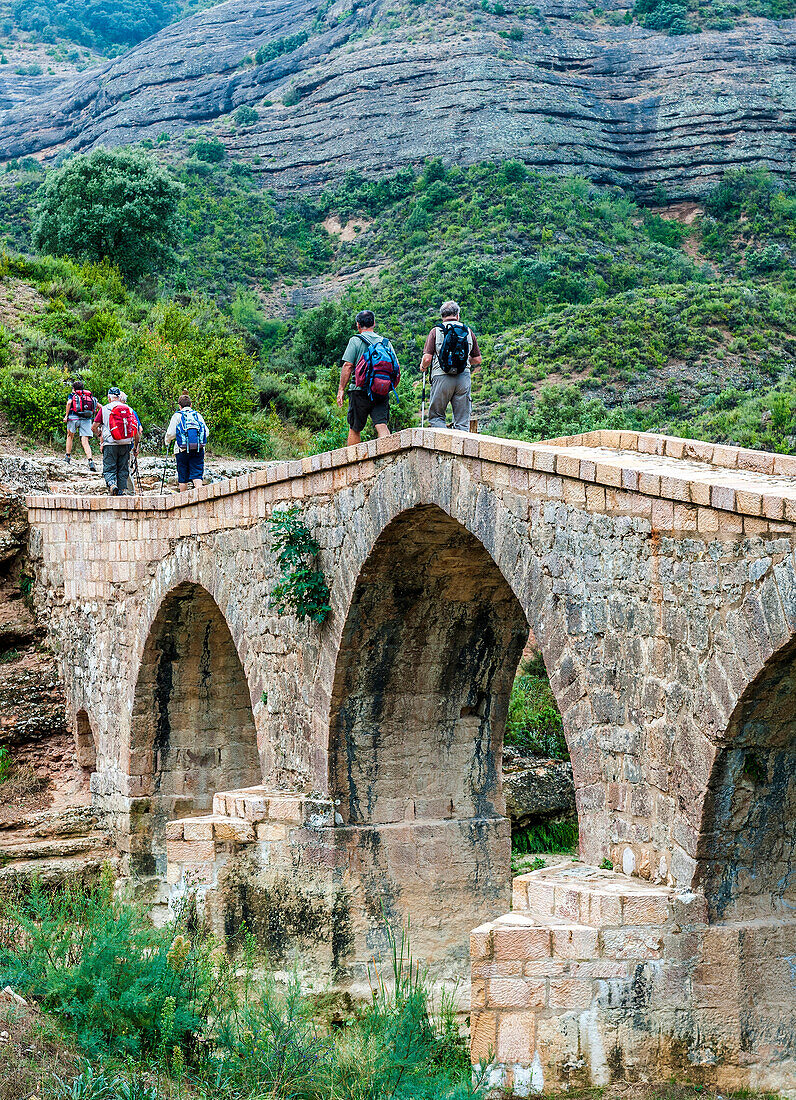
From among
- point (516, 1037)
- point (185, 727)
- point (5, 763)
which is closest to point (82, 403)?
point (5, 763)

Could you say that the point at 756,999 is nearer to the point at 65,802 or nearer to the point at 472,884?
the point at 472,884

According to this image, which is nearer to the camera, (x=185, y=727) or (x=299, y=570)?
(x=299, y=570)

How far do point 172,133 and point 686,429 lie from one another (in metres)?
40.7

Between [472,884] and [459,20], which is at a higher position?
[459,20]

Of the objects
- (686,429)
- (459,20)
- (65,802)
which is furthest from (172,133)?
(65,802)

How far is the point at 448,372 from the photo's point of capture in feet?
29.7

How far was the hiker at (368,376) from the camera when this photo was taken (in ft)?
30.3

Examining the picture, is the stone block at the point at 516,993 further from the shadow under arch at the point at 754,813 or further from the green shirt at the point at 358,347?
the green shirt at the point at 358,347

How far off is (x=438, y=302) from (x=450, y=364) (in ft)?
83.7

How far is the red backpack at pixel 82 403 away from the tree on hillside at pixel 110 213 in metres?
12.6

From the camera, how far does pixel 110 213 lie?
2905 centimetres

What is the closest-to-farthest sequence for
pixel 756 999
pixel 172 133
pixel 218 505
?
1. pixel 756 999
2. pixel 218 505
3. pixel 172 133

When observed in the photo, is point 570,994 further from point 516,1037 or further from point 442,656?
point 442,656

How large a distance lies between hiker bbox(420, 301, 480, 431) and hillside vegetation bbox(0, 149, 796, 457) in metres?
8.50
